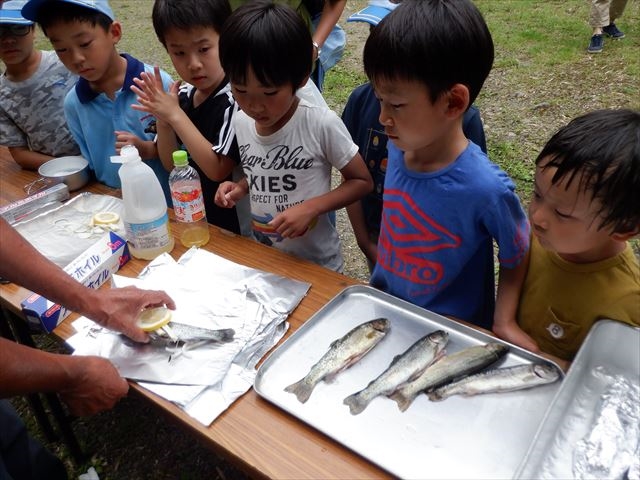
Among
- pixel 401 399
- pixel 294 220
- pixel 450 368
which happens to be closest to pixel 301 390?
pixel 401 399

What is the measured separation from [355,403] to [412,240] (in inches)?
24.4

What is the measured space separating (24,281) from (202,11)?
1.22m

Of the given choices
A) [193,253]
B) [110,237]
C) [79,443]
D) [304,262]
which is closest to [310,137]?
[304,262]

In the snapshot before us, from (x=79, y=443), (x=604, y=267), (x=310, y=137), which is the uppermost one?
(x=310, y=137)

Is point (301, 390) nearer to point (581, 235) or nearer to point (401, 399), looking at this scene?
point (401, 399)

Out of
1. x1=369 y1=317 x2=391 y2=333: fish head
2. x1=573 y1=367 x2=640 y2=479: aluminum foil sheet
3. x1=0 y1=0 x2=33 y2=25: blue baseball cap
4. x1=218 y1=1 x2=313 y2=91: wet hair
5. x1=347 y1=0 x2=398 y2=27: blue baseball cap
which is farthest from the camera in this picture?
x1=0 y1=0 x2=33 y2=25: blue baseball cap

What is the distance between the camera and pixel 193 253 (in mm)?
1753

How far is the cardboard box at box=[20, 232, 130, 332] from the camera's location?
1481 millimetres

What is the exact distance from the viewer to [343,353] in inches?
50.3

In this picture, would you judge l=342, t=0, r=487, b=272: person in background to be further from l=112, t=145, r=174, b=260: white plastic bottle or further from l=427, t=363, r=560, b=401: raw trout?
l=427, t=363, r=560, b=401: raw trout

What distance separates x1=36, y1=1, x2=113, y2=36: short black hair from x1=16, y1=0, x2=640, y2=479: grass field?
1907 millimetres

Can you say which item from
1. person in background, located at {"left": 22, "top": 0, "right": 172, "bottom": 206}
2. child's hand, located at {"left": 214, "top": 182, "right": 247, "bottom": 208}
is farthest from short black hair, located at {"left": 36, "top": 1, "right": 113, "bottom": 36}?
child's hand, located at {"left": 214, "top": 182, "right": 247, "bottom": 208}

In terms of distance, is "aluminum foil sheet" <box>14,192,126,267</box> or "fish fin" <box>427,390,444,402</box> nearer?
"fish fin" <box>427,390,444,402</box>

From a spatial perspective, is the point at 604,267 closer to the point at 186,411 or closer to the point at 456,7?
the point at 456,7
